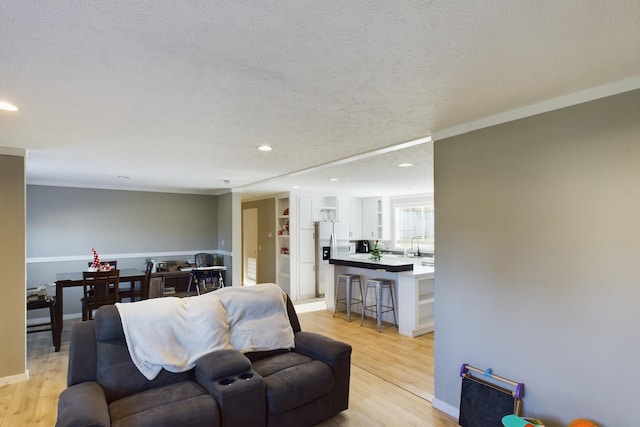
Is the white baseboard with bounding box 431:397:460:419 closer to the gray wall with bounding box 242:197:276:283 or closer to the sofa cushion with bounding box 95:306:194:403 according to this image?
the sofa cushion with bounding box 95:306:194:403

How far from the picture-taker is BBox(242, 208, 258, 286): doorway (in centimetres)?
898

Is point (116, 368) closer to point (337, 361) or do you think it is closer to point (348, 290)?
point (337, 361)

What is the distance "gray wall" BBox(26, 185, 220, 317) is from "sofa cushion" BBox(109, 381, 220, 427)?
479cm

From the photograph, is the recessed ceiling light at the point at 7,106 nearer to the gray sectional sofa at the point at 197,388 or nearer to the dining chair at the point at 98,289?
the gray sectional sofa at the point at 197,388

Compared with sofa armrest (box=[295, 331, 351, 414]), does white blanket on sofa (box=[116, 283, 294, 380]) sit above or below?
above

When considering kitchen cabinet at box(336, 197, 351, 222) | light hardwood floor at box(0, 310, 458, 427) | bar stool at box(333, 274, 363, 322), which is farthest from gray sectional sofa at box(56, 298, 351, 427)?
kitchen cabinet at box(336, 197, 351, 222)

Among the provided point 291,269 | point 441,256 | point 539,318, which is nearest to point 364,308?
point 291,269

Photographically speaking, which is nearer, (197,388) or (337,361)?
(197,388)

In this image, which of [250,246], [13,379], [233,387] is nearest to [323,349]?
[233,387]

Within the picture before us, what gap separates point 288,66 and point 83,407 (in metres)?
2.11

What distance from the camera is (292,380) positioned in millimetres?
2461

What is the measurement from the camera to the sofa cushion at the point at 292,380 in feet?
7.73

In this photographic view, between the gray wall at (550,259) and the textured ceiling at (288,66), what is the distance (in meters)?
0.29

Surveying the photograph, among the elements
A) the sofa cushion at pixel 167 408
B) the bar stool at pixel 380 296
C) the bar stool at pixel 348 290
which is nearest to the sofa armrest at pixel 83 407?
the sofa cushion at pixel 167 408
